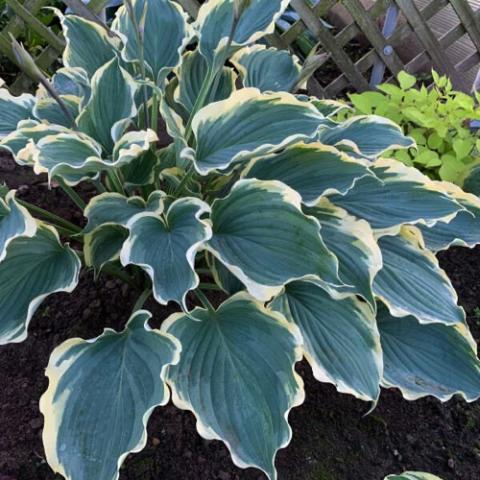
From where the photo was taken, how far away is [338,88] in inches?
97.8

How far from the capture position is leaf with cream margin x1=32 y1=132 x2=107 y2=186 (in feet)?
3.22

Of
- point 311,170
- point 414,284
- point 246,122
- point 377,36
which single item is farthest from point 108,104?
point 377,36

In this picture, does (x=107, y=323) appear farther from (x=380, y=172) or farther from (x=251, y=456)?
(x=380, y=172)

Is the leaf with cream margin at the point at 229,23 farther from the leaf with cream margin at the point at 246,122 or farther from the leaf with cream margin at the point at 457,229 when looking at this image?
the leaf with cream margin at the point at 457,229

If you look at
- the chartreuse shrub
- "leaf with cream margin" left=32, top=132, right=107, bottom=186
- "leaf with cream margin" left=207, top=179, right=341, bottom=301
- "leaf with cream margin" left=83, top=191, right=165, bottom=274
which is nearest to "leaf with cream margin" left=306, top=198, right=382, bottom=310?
the chartreuse shrub

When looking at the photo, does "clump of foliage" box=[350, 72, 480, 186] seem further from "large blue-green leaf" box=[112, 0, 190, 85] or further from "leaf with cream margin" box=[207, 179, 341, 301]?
"leaf with cream margin" box=[207, 179, 341, 301]

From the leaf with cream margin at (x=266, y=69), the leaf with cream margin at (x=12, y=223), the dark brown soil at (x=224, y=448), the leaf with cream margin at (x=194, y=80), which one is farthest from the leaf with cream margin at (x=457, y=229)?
the leaf with cream margin at (x=12, y=223)

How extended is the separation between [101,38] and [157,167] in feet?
1.55

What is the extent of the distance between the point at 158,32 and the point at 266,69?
1.08 ft

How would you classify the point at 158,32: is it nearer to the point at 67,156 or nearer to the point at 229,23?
the point at 229,23

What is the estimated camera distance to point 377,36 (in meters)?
2.35

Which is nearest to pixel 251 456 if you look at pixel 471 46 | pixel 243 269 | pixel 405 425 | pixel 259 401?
pixel 259 401

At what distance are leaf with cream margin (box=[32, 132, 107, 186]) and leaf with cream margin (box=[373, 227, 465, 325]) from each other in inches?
25.4

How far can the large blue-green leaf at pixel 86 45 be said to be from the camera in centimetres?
154
